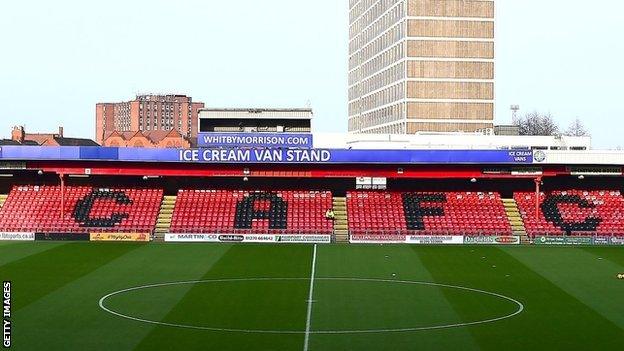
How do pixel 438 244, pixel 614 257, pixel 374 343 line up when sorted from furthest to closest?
pixel 438 244 < pixel 614 257 < pixel 374 343

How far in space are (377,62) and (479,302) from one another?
434 ft

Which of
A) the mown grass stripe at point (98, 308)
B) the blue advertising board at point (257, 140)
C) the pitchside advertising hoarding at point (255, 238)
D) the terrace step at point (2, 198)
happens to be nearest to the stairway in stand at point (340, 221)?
the pitchside advertising hoarding at point (255, 238)

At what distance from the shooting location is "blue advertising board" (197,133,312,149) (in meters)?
77.6

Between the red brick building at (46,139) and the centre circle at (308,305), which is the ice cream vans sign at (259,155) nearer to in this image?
the centre circle at (308,305)

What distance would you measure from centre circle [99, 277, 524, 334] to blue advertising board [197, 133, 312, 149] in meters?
29.1

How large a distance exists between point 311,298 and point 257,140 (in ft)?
119

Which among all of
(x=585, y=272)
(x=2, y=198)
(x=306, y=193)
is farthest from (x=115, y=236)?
(x=585, y=272)

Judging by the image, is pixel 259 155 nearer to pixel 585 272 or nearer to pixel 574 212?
pixel 574 212

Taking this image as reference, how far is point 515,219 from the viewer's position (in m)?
76.2

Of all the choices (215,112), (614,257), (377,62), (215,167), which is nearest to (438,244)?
(614,257)

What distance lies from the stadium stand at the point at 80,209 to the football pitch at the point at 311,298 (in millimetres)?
7948

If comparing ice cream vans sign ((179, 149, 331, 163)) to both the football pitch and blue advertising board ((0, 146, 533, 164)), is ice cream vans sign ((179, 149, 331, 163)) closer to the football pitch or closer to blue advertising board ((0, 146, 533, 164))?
blue advertising board ((0, 146, 533, 164))

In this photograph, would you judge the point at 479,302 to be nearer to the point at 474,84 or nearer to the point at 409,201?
the point at 409,201

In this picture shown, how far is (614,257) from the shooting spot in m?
62.1
